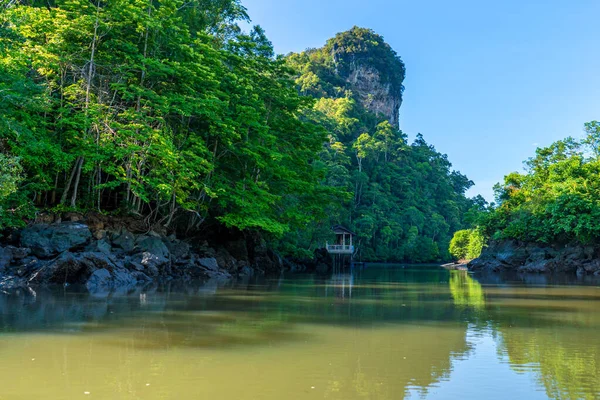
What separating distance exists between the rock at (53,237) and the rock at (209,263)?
5.75 m

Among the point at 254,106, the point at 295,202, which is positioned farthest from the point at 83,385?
→ the point at 295,202

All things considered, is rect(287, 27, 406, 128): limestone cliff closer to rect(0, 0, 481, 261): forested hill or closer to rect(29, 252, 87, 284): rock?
rect(0, 0, 481, 261): forested hill

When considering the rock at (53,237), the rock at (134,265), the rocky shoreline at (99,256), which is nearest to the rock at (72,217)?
the rocky shoreline at (99,256)

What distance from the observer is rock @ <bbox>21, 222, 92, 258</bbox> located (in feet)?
60.1

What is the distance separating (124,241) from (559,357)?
58.8 feet

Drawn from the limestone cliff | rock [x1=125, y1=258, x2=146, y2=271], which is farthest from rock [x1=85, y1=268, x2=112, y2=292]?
the limestone cliff

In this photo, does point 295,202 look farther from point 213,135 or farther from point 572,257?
point 572,257

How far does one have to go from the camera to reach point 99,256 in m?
18.1

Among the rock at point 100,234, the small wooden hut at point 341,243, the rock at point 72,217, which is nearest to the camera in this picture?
the rock at point 100,234

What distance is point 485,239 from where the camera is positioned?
53.1m

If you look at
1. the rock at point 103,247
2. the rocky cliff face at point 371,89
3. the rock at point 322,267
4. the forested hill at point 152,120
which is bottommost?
the rock at point 322,267

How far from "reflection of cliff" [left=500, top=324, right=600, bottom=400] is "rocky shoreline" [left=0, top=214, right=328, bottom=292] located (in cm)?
1206

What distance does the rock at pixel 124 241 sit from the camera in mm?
20891

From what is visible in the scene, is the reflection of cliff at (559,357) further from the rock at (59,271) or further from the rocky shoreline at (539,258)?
the rocky shoreline at (539,258)
